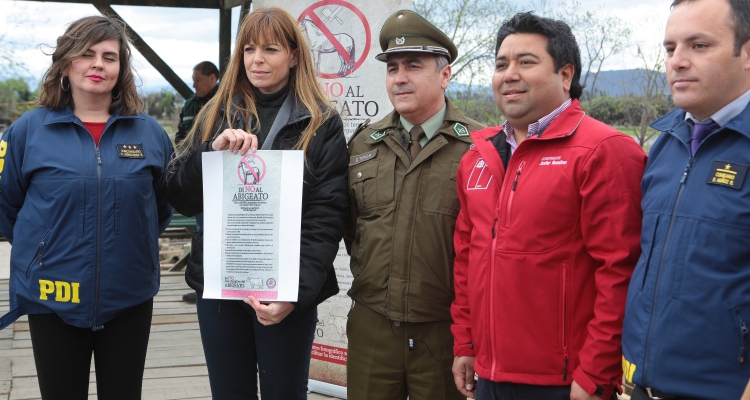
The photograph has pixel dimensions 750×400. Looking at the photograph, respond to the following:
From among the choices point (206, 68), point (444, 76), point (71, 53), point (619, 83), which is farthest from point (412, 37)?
point (619, 83)

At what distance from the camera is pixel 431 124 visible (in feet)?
8.26

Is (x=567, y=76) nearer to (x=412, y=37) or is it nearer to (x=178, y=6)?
(x=412, y=37)

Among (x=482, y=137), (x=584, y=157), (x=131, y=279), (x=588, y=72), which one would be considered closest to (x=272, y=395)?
(x=131, y=279)

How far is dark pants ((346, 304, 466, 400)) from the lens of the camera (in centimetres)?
245

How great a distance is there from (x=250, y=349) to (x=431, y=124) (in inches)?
39.4

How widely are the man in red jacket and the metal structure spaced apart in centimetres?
356

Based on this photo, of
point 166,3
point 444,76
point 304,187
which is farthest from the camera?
point 166,3

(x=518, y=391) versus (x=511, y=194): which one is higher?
(x=511, y=194)

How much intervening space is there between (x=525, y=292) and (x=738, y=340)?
22.4 inches

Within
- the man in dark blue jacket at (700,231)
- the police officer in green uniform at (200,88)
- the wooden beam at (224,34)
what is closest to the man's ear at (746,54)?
the man in dark blue jacket at (700,231)

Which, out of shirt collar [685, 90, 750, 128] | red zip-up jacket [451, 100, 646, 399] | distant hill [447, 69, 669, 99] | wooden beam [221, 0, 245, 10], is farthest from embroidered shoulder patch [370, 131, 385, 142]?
distant hill [447, 69, 669, 99]

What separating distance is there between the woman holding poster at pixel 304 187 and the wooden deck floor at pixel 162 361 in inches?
70.5

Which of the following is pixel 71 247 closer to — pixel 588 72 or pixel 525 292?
pixel 525 292

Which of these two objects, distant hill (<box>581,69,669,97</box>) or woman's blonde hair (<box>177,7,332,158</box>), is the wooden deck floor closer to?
woman's blonde hair (<box>177,7,332,158</box>)
